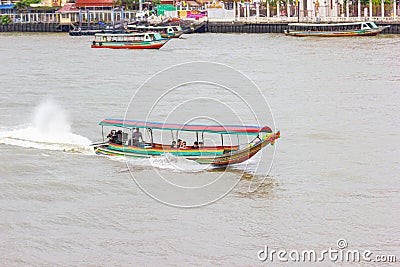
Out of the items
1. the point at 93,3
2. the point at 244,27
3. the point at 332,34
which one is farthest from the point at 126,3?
the point at 332,34

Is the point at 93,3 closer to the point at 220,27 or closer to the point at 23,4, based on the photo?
the point at 23,4

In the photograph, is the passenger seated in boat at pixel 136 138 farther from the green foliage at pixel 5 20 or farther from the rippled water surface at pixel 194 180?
the green foliage at pixel 5 20

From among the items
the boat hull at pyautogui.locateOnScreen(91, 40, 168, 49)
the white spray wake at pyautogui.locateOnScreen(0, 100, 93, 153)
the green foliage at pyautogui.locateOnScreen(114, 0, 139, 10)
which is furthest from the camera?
the green foliage at pyautogui.locateOnScreen(114, 0, 139, 10)

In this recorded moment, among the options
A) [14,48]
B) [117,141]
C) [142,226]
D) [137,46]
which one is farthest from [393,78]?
[14,48]

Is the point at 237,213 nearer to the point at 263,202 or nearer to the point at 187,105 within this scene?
the point at 263,202

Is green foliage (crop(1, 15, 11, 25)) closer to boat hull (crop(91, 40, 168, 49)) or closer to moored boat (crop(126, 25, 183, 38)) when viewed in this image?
moored boat (crop(126, 25, 183, 38))

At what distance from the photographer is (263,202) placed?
1215cm

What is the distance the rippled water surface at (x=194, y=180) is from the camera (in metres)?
10.4

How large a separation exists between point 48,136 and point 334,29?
1342 inches

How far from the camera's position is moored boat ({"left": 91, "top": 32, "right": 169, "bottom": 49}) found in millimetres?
42906

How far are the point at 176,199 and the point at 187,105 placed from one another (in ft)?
26.0

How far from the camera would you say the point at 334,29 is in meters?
48.8

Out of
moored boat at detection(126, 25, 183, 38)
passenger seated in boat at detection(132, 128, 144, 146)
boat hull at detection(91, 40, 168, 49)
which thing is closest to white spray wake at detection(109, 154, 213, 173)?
passenger seated in boat at detection(132, 128, 144, 146)

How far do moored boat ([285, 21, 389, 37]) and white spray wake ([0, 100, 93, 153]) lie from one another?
30.0m
